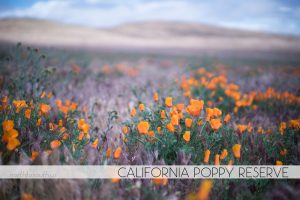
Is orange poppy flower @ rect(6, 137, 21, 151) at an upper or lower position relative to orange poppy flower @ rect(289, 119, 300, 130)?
lower

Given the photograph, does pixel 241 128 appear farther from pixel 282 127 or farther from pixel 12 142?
pixel 12 142

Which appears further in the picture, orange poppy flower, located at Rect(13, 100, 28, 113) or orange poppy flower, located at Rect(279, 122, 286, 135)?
orange poppy flower, located at Rect(279, 122, 286, 135)

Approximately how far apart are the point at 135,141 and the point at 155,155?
34 cm

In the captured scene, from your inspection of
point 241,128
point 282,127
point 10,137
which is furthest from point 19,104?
point 282,127

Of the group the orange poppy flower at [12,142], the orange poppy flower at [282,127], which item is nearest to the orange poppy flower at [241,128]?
the orange poppy flower at [282,127]

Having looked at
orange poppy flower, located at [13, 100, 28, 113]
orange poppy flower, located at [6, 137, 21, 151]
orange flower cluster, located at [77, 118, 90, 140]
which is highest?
orange poppy flower, located at [13, 100, 28, 113]

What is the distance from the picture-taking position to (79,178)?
1.59 metres

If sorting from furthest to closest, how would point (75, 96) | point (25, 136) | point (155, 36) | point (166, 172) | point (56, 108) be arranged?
point (155, 36) < point (75, 96) < point (56, 108) < point (25, 136) < point (166, 172)

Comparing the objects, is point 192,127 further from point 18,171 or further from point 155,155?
point 18,171

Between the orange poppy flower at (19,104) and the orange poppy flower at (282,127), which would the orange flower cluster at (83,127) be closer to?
the orange poppy flower at (19,104)

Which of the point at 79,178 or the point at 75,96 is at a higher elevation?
the point at 75,96

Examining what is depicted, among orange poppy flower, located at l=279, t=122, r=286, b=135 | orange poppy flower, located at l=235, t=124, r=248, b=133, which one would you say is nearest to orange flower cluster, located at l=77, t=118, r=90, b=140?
orange poppy flower, located at l=235, t=124, r=248, b=133

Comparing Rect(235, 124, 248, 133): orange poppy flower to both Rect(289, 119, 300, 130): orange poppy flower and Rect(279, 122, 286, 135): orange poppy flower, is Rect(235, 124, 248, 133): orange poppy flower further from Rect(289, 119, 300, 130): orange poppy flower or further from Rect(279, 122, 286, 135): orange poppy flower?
Rect(289, 119, 300, 130): orange poppy flower

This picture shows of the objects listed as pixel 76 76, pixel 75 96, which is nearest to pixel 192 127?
pixel 75 96
